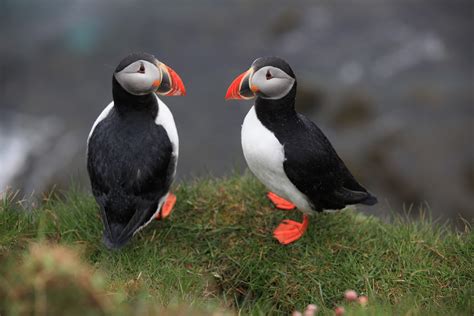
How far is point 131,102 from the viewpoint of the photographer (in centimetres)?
342

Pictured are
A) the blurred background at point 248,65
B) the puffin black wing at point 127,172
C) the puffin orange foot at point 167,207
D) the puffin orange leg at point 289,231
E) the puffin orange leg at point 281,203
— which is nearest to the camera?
the puffin black wing at point 127,172

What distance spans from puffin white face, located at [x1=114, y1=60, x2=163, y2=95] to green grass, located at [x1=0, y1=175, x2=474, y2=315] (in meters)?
0.86

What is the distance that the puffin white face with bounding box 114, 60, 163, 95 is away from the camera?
3238mm

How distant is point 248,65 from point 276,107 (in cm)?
607

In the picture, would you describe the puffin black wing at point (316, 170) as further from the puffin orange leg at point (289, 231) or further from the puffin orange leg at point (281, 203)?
the puffin orange leg at point (281, 203)

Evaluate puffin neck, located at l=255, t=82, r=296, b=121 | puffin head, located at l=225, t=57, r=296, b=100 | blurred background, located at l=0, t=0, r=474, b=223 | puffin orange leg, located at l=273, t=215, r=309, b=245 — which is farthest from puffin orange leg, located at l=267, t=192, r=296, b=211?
blurred background, located at l=0, t=0, r=474, b=223

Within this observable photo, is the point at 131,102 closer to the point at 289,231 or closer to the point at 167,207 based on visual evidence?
the point at 167,207

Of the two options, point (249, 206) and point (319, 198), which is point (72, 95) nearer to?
point (249, 206)

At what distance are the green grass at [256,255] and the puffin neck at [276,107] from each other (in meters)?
0.83

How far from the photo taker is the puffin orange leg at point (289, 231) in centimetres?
367

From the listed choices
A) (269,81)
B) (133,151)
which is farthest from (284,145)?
(133,151)

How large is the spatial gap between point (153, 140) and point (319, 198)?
1038mm

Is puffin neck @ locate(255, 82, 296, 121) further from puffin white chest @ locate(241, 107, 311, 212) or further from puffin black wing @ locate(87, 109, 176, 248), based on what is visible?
puffin black wing @ locate(87, 109, 176, 248)

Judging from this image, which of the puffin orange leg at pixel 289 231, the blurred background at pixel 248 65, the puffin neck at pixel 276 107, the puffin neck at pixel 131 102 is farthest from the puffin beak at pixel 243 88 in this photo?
the blurred background at pixel 248 65
